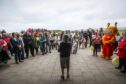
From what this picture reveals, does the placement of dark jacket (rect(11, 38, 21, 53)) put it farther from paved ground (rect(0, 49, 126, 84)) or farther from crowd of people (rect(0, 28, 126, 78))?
paved ground (rect(0, 49, 126, 84))

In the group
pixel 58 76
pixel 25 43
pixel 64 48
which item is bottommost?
pixel 58 76

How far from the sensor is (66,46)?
6133mm

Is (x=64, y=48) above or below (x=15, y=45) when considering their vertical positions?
above

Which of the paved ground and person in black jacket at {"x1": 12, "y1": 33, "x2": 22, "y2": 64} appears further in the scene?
person in black jacket at {"x1": 12, "y1": 33, "x2": 22, "y2": 64}

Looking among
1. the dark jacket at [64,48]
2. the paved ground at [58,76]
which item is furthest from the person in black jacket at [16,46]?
the dark jacket at [64,48]

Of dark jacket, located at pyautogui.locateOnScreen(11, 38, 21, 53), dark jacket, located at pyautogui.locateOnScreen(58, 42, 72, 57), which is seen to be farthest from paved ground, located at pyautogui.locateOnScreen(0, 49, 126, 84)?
dark jacket, located at pyautogui.locateOnScreen(11, 38, 21, 53)

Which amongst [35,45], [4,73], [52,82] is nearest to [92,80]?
[52,82]

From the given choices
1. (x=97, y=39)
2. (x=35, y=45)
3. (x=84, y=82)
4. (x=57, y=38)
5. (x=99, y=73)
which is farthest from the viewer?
(x=57, y=38)

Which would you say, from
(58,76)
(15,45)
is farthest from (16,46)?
(58,76)

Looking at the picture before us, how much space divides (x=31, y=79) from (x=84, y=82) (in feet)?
6.70

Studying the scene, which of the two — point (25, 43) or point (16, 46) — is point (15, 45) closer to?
point (16, 46)

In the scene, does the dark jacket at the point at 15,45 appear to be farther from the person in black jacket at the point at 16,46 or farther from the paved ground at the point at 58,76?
the paved ground at the point at 58,76

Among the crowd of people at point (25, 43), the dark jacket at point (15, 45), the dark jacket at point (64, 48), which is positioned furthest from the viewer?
the dark jacket at point (15, 45)

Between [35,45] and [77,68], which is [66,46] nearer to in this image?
[77,68]
